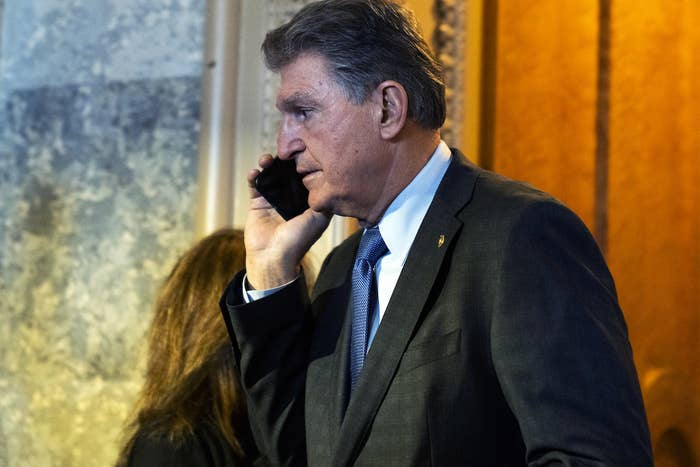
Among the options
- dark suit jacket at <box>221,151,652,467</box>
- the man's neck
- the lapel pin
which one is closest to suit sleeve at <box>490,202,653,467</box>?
dark suit jacket at <box>221,151,652,467</box>

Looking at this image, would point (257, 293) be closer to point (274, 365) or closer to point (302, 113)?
point (274, 365)

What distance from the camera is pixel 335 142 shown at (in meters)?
1.56

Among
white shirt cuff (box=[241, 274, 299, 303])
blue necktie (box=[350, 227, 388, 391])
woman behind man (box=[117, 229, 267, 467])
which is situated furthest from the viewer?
woman behind man (box=[117, 229, 267, 467])

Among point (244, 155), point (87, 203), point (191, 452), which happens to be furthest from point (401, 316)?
point (87, 203)

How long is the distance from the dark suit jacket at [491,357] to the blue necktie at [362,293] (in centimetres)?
2

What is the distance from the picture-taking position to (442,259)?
1466mm

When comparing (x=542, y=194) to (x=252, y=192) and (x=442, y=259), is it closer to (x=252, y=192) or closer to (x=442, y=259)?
(x=442, y=259)

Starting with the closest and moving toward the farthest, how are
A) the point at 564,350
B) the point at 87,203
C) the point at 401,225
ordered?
the point at 564,350
the point at 401,225
the point at 87,203

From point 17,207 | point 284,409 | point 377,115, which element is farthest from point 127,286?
point 377,115

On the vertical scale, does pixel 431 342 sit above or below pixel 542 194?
below

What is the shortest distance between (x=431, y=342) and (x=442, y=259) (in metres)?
0.12

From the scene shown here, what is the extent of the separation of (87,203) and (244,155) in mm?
408

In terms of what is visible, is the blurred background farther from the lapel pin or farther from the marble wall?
the lapel pin

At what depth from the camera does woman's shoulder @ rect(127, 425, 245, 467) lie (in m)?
1.75
